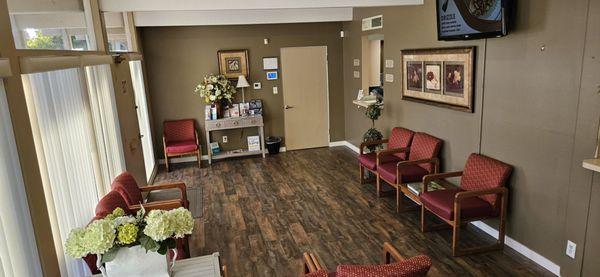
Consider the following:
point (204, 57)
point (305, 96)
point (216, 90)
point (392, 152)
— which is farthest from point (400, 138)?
point (204, 57)

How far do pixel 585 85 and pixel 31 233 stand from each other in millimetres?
3525

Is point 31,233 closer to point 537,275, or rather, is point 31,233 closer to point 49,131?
point 49,131

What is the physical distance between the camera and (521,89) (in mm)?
3289

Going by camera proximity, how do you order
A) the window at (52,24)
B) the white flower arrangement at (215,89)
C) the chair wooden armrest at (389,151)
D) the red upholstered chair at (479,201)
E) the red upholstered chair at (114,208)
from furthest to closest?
the white flower arrangement at (215,89)
the chair wooden armrest at (389,151)
the red upholstered chair at (479,201)
the red upholstered chair at (114,208)
the window at (52,24)

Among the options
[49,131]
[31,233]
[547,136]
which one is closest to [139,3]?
[49,131]

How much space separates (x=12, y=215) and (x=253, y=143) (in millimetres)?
5345

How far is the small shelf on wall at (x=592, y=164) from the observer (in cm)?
249

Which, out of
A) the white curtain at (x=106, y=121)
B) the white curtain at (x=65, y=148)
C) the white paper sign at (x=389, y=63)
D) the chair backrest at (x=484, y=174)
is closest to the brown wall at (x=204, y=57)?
the white paper sign at (x=389, y=63)

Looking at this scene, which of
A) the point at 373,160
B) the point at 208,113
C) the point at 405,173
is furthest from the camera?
the point at 208,113

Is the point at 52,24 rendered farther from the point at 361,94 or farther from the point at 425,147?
the point at 361,94

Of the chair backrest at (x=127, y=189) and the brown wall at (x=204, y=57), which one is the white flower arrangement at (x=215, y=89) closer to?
the brown wall at (x=204, y=57)

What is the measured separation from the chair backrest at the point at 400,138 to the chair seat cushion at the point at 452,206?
1309 millimetres

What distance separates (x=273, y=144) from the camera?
715cm

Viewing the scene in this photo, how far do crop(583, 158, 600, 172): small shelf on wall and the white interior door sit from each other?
5.10 metres
